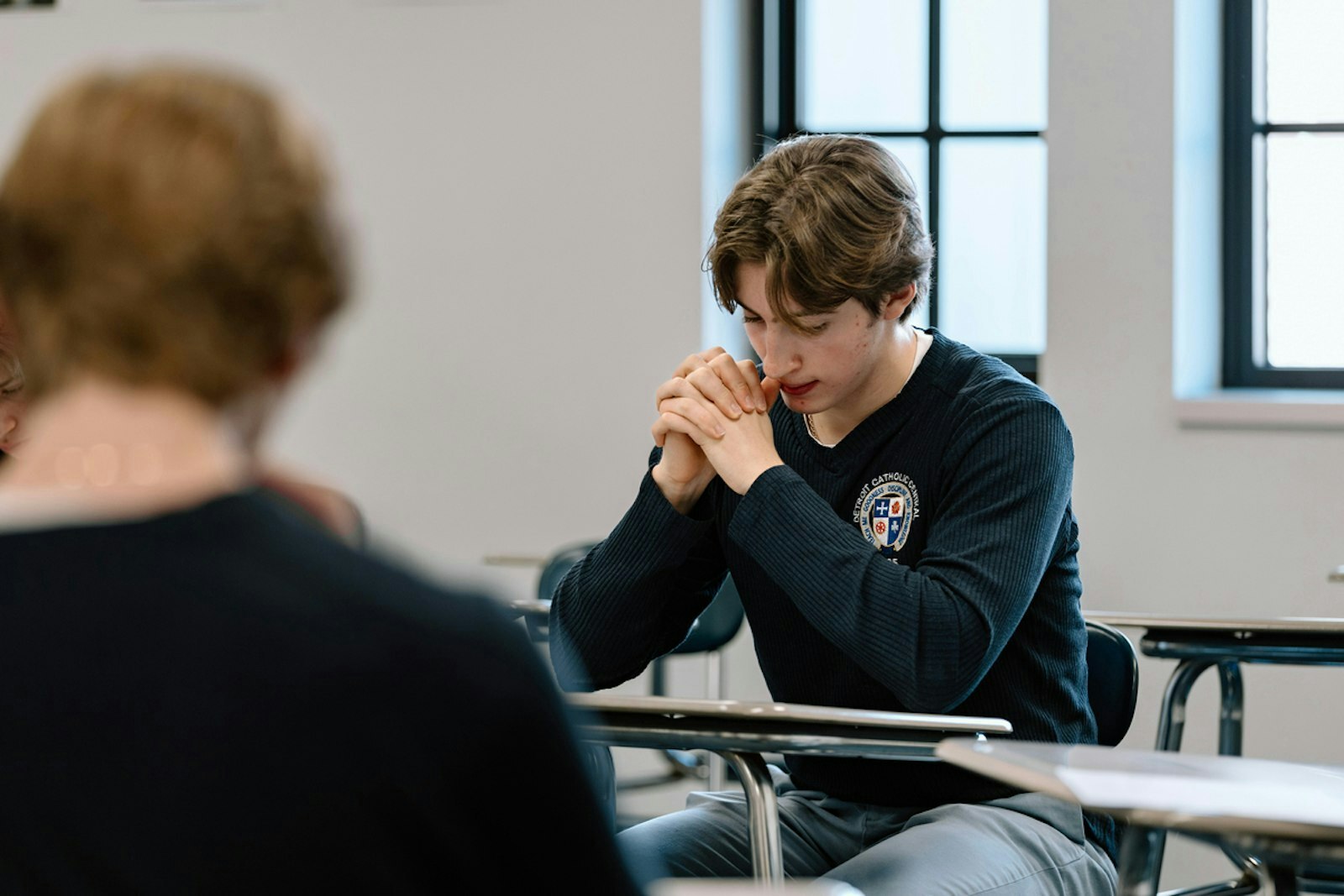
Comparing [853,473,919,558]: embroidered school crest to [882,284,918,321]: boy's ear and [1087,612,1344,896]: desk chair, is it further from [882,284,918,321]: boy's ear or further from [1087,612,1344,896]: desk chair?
[1087,612,1344,896]: desk chair

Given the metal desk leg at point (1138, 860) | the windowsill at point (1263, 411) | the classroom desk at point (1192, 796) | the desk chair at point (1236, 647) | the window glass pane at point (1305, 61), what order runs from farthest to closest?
the window glass pane at point (1305, 61), the windowsill at point (1263, 411), the desk chair at point (1236, 647), the metal desk leg at point (1138, 860), the classroom desk at point (1192, 796)

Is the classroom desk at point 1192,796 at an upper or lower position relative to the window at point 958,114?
lower

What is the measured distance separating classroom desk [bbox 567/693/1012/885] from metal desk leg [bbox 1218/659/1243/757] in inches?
37.3

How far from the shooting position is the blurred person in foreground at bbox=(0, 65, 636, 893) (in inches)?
21.9

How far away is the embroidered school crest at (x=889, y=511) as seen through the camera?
1.68 m

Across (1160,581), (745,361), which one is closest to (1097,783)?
(745,361)

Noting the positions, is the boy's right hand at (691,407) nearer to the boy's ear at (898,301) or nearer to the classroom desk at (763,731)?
the boy's ear at (898,301)

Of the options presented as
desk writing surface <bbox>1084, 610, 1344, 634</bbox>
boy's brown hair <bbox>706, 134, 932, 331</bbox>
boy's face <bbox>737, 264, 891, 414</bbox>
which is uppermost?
boy's brown hair <bbox>706, 134, 932, 331</bbox>

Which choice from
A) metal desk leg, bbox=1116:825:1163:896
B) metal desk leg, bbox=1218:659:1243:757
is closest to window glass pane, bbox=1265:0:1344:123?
metal desk leg, bbox=1218:659:1243:757

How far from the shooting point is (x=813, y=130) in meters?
3.65

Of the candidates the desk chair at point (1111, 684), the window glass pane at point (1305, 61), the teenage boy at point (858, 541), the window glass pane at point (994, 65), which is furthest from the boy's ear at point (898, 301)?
the window glass pane at point (1305, 61)

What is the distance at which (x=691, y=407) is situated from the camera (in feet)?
5.73

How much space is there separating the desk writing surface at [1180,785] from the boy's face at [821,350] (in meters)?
0.61

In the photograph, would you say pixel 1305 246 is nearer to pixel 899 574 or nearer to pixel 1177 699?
pixel 1177 699
